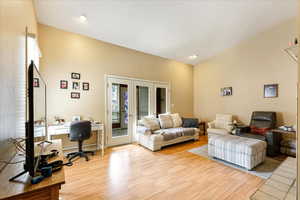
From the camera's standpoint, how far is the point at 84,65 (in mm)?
3717

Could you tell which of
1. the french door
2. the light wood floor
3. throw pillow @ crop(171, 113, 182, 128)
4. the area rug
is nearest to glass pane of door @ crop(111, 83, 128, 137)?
the french door

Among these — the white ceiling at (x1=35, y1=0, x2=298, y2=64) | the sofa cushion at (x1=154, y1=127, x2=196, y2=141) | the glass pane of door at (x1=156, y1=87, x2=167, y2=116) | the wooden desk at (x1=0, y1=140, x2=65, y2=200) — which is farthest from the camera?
the glass pane of door at (x1=156, y1=87, x2=167, y2=116)

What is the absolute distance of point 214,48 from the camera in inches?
191

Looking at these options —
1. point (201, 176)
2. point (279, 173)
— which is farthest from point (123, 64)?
point (279, 173)

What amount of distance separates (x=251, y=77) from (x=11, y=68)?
5594mm

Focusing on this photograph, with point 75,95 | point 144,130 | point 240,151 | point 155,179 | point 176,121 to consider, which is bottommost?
point 155,179

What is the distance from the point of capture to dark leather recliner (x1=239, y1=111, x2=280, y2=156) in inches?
127

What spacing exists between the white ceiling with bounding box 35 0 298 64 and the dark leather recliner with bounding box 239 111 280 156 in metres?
2.45

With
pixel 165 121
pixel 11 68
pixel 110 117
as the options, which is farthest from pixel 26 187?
pixel 165 121

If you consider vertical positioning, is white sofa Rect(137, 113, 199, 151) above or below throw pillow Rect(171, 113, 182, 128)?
below

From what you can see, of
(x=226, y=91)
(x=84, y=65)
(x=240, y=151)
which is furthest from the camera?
(x=226, y=91)

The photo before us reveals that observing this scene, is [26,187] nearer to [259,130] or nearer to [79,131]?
[79,131]

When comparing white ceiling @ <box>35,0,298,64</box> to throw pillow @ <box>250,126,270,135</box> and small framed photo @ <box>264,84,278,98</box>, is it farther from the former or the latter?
throw pillow @ <box>250,126,270,135</box>

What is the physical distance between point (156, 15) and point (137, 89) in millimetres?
2251
